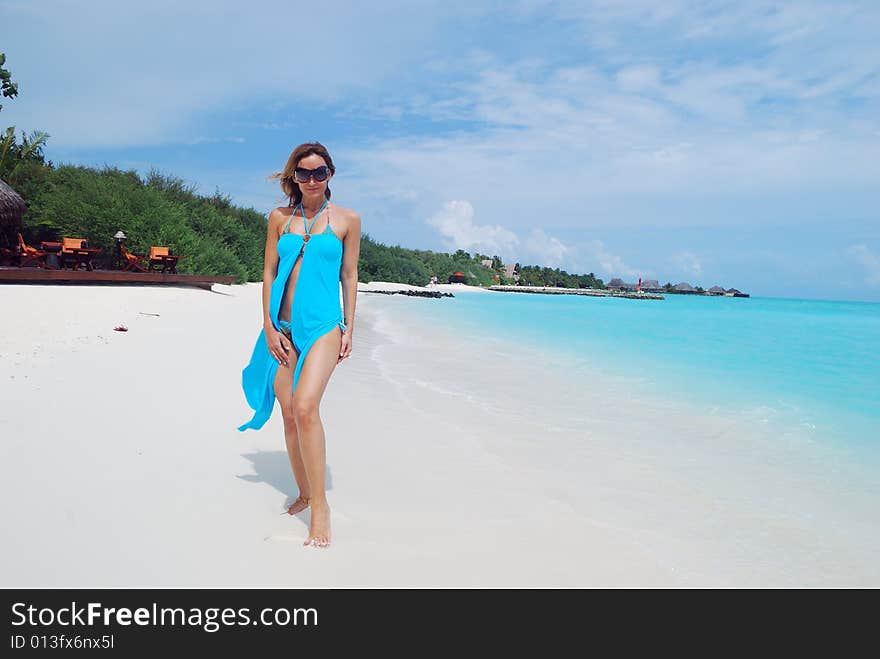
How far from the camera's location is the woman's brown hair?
3.26 metres

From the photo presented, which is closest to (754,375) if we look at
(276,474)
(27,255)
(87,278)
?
(276,474)

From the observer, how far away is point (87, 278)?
16891 millimetres

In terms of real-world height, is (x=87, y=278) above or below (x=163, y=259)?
below

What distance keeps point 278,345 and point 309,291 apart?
34cm

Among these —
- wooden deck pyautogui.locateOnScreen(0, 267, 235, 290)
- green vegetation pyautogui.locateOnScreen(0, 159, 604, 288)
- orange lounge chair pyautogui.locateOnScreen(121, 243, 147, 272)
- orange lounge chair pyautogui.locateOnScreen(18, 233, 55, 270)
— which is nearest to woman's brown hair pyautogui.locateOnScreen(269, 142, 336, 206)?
wooden deck pyautogui.locateOnScreen(0, 267, 235, 290)

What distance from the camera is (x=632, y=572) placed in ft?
9.99

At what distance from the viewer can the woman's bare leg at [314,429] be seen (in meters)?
3.03

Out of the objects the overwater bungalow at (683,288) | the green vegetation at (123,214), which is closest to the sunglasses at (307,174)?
the green vegetation at (123,214)

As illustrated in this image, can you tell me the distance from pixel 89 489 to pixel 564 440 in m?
3.82

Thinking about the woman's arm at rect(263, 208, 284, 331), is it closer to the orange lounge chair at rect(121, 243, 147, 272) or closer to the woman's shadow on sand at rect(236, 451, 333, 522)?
the woman's shadow on sand at rect(236, 451, 333, 522)

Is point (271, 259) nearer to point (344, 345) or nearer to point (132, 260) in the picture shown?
point (344, 345)

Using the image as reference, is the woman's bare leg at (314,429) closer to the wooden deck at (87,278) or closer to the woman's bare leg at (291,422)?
the woman's bare leg at (291,422)
